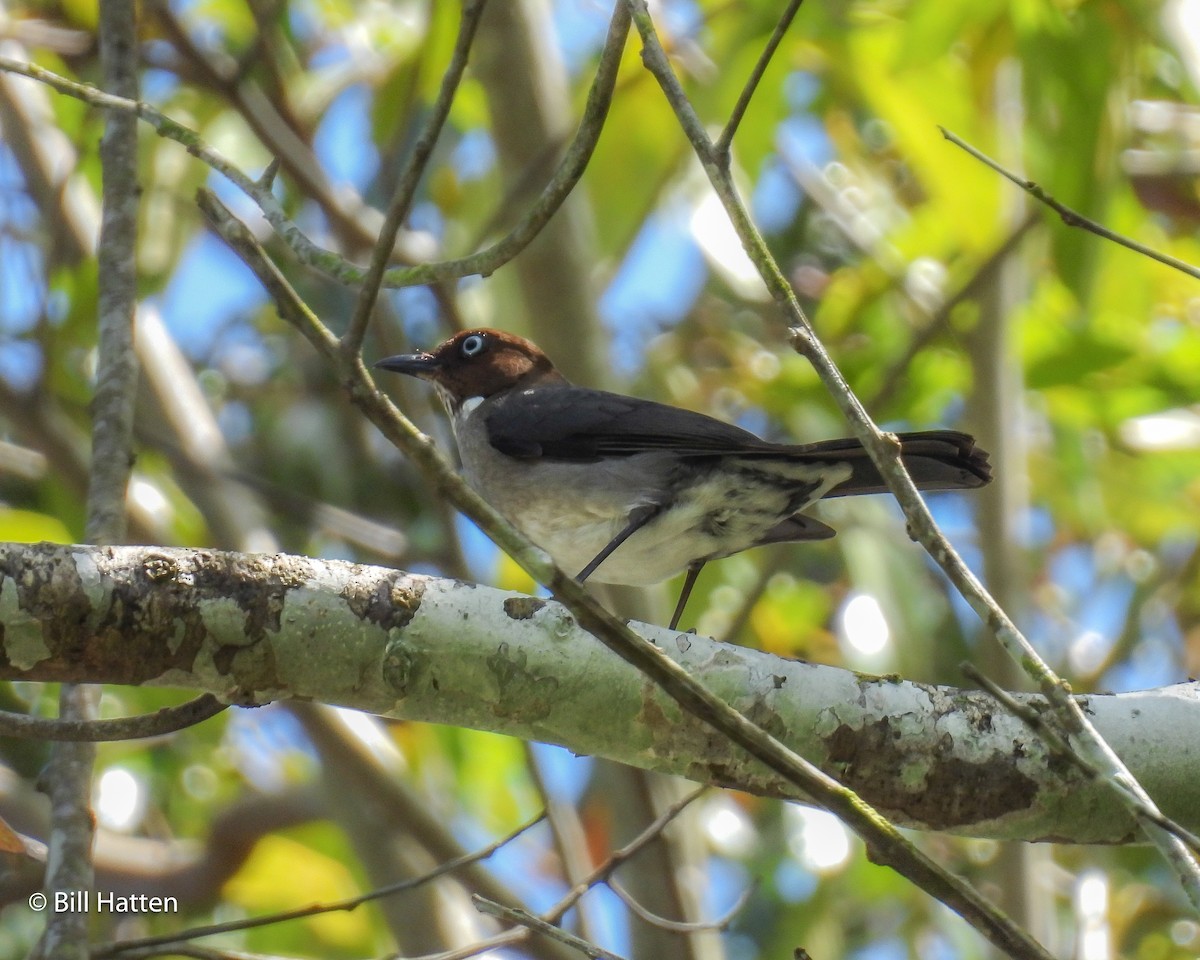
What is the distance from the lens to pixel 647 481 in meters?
4.74

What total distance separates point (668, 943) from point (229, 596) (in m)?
3.14

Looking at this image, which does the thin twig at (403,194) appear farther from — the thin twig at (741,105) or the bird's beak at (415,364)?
the bird's beak at (415,364)

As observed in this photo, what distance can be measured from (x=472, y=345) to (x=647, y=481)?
1322 millimetres

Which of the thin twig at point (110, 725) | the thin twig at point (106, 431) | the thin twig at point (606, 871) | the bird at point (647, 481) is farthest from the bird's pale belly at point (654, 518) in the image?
the thin twig at point (110, 725)

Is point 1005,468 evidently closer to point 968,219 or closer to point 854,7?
point 968,219

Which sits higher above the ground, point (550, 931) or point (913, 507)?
point (913, 507)

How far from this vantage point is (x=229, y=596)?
244 centimetres

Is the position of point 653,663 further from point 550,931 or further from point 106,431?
point 106,431

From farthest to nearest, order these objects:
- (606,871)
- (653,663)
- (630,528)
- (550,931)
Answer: (630,528)
(606,871)
(550,931)
(653,663)

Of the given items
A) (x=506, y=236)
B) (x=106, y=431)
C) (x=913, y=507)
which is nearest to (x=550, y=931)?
(x=913, y=507)

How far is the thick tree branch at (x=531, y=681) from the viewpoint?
2.39 meters

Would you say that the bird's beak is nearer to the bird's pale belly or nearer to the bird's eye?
the bird's eye

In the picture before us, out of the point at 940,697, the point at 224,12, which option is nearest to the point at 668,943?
the point at 940,697

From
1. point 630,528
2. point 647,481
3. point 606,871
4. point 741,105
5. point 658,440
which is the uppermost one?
point 658,440
